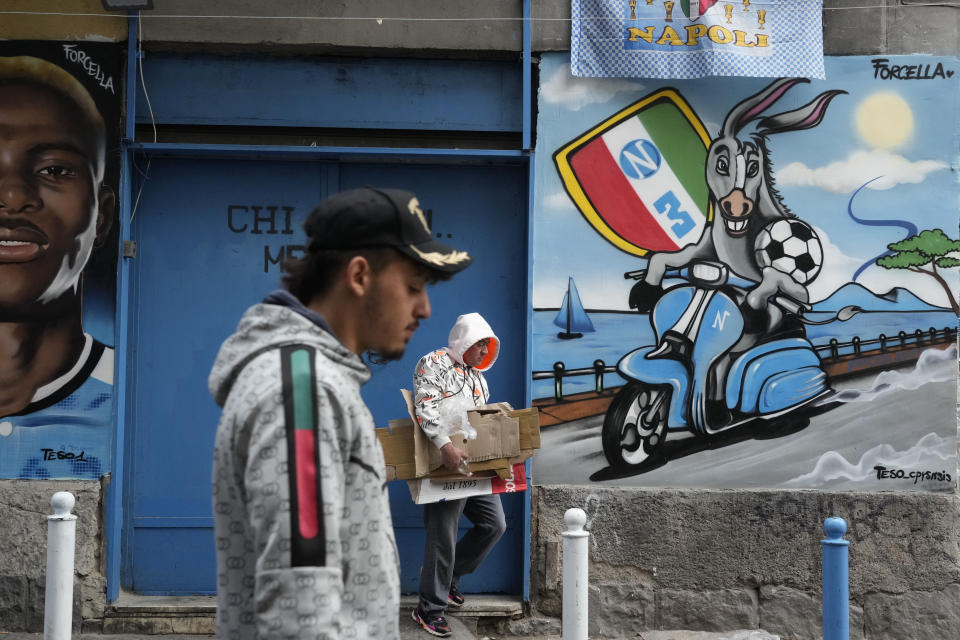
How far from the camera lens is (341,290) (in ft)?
7.01

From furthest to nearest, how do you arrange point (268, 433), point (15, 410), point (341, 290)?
point (15, 410)
point (341, 290)
point (268, 433)

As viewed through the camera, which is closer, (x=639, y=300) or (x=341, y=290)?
(x=341, y=290)

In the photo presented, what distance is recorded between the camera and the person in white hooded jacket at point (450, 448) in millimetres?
5836

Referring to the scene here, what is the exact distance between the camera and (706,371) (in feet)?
21.7

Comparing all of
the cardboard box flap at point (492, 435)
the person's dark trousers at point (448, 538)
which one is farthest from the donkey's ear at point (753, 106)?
the person's dark trousers at point (448, 538)

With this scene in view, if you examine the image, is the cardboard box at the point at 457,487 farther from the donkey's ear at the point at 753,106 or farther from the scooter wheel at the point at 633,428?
the donkey's ear at the point at 753,106

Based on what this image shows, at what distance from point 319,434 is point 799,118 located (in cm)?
559

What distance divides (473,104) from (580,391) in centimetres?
199

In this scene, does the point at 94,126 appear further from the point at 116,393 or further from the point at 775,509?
the point at 775,509

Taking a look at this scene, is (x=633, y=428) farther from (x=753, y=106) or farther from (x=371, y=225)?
(x=371, y=225)

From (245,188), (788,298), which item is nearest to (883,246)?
(788,298)

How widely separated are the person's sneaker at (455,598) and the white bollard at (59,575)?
2353 millimetres

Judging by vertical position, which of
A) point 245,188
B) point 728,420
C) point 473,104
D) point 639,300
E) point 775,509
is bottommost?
point 775,509

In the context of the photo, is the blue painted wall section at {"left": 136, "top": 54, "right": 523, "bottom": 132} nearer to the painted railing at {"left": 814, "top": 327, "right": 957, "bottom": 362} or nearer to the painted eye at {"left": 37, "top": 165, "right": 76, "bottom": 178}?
the painted eye at {"left": 37, "top": 165, "right": 76, "bottom": 178}
